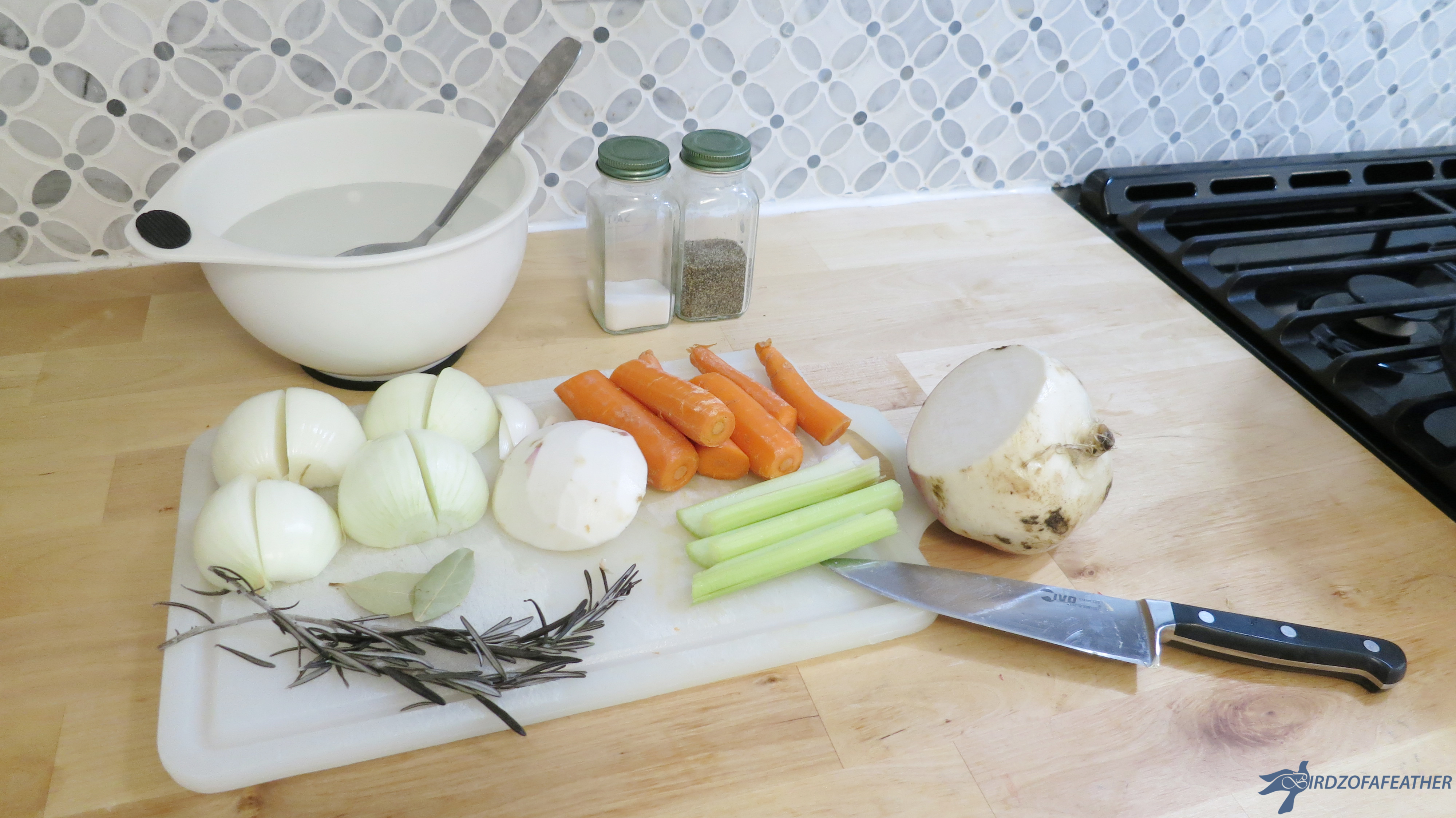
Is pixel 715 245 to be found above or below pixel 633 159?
below

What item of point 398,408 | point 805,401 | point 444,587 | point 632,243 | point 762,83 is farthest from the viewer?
point 762,83

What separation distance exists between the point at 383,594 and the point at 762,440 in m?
0.38

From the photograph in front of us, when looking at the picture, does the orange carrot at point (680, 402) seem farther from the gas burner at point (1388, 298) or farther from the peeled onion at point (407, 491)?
the gas burner at point (1388, 298)

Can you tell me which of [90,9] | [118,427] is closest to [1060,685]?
[118,427]

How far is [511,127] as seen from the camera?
987 millimetres

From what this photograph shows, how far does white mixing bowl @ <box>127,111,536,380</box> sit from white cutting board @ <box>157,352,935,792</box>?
154mm

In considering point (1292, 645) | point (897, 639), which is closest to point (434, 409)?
point (897, 639)

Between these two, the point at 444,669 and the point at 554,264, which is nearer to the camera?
the point at 444,669

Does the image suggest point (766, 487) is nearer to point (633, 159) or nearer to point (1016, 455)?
point (1016, 455)

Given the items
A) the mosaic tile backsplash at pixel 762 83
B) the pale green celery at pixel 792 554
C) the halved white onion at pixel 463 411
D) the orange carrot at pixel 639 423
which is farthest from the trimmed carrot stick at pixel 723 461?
the mosaic tile backsplash at pixel 762 83

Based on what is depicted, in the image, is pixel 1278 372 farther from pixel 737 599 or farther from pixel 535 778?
pixel 535 778

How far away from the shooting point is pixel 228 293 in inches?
34.0

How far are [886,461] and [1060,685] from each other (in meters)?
0.29

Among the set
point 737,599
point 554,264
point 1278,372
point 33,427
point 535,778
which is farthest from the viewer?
point 554,264
